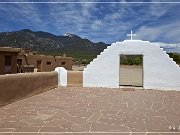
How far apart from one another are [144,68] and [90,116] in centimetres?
803

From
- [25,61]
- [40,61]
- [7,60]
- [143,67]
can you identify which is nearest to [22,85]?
[143,67]

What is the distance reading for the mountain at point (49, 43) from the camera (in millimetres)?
128575

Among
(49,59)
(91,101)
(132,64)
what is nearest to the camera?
(91,101)

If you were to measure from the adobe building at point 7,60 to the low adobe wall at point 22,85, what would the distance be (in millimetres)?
7194

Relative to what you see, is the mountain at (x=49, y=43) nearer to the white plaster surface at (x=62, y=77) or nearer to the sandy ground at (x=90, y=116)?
the white plaster surface at (x=62, y=77)

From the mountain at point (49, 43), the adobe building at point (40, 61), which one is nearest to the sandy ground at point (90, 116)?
the adobe building at point (40, 61)

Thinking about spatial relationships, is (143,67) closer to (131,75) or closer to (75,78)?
(75,78)

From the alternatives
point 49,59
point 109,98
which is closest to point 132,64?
point 49,59

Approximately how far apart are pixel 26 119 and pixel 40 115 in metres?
0.66

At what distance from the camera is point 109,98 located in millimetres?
11680

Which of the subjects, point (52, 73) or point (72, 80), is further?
point (72, 80)

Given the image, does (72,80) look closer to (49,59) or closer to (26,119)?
(26,119)

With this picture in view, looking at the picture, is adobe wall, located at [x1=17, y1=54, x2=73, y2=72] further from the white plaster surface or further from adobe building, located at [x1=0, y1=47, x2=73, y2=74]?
the white plaster surface

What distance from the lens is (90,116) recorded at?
26.3 ft
